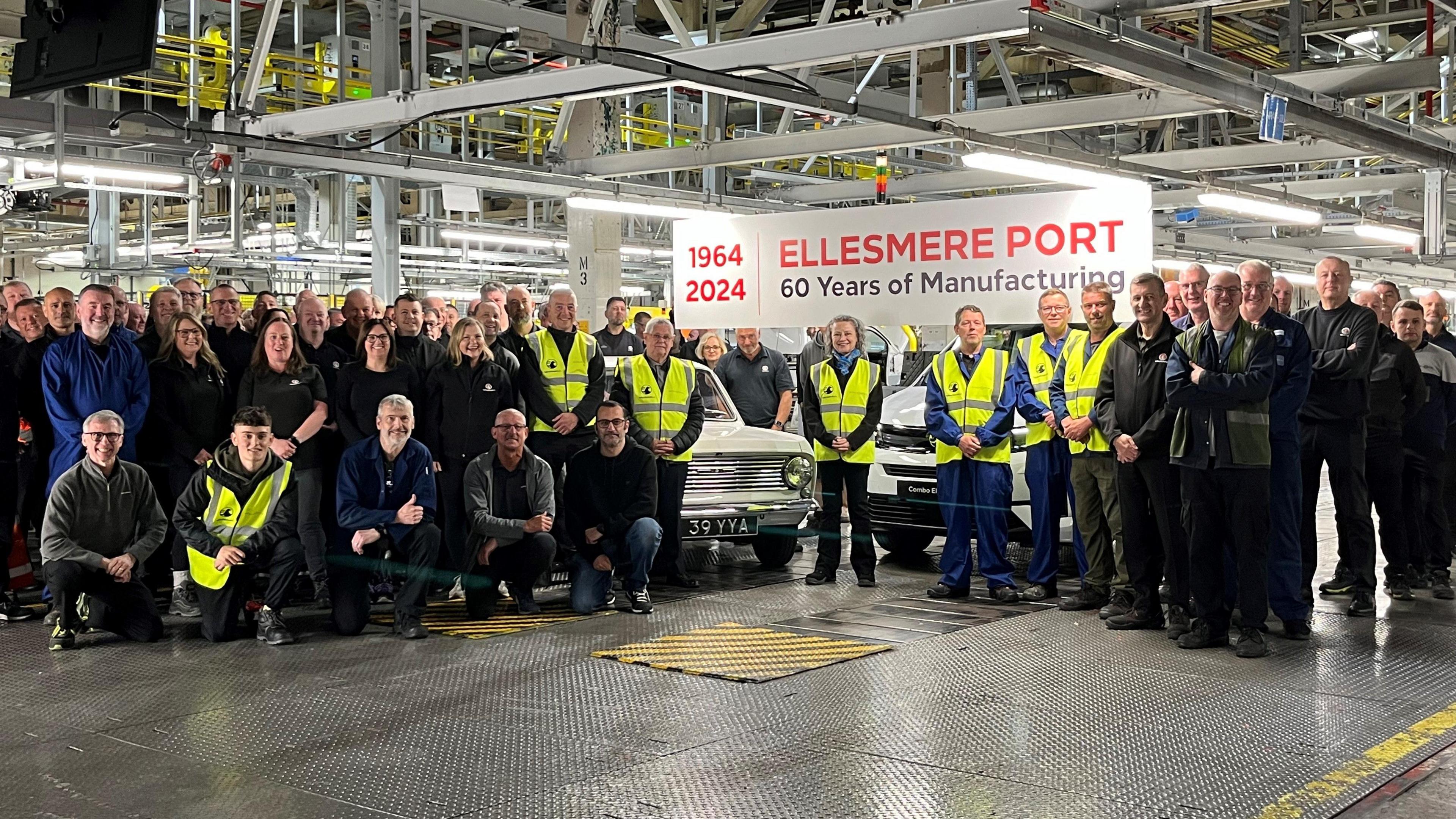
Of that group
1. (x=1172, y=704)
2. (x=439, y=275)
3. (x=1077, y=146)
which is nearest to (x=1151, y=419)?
(x=1172, y=704)

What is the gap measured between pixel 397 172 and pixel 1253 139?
42.4 ft

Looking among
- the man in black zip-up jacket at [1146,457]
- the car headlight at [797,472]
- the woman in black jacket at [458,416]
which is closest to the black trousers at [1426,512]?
the man in black zip-up jacket at [1146,457]

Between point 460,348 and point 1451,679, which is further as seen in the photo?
point 460,348

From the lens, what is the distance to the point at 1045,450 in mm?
8695

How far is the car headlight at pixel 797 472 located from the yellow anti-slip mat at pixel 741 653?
6.79 feet

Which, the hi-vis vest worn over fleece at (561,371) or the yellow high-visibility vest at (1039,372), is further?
the hi-vis vest worn over fleece at (561,371)

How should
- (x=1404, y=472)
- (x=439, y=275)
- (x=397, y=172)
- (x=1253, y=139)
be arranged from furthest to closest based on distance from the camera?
(x=439, y=275) → (x=1253, y=139) → (x=397, y=172) → (x=1404, y=472)

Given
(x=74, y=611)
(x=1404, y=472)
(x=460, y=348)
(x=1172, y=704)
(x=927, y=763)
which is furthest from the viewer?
(x=1404, y=472)

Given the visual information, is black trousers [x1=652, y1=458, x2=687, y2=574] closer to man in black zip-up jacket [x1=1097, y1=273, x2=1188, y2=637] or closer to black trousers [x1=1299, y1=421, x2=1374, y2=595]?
man in black zip-up jacket [x1=1097, y1=273, x2=1188, y2=637]

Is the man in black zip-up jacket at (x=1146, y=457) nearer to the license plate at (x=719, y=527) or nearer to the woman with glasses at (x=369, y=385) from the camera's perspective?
the license plate at (x=719, y=527)

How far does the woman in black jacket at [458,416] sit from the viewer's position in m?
8.39

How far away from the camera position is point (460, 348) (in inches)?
334

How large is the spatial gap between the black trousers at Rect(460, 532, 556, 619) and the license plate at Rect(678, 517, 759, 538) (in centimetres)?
140

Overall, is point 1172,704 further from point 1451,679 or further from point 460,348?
point 460,348
